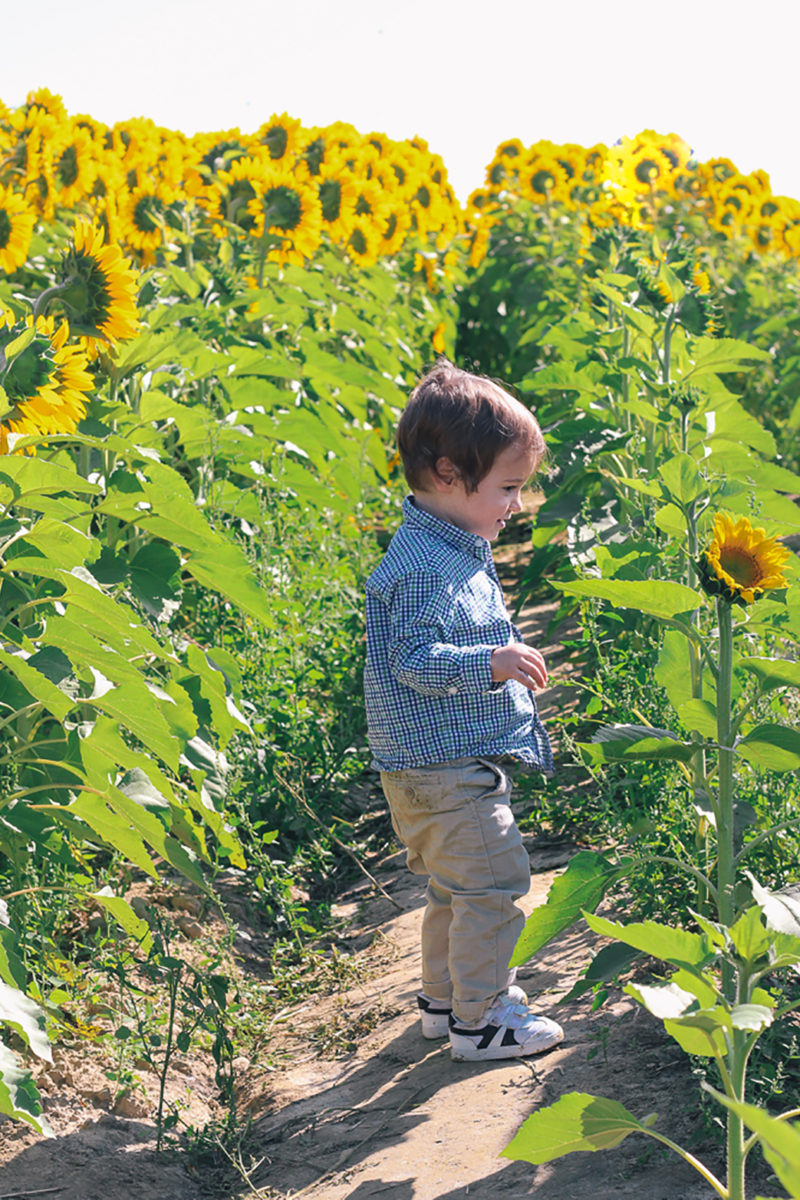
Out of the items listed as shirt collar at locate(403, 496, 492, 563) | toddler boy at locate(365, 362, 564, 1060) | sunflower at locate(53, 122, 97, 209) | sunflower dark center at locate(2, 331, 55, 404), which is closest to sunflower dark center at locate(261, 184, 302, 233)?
sunflower at locate(53, 122, 97, 209)

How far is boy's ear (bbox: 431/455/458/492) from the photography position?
93.6 inches

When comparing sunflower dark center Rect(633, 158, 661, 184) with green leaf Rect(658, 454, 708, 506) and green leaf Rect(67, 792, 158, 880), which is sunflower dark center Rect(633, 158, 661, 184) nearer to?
green leaf Rect(658, 454, 708, 506)

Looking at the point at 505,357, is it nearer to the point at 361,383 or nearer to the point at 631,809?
the point at 361,383

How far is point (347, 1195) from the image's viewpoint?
1949 millimetres

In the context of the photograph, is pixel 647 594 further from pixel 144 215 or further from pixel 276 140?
pixel 276 140

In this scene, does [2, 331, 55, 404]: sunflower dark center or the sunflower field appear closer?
the sunflower field

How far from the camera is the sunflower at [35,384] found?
2.10 metres

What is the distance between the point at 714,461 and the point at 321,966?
55.2 inches

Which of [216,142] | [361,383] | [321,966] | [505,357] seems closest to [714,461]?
[321,966]

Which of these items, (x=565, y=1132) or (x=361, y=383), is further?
(x=361, y=383)

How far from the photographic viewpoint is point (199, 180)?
5.71m

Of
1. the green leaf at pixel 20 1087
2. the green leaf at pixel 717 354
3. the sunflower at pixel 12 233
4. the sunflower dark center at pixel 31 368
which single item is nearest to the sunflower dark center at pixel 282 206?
the sunflower at pixel 12 233

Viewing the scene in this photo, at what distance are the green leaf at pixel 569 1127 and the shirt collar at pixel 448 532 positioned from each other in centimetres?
114

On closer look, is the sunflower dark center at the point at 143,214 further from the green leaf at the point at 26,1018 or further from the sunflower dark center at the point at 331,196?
the green leaf at the point at 26,1018
